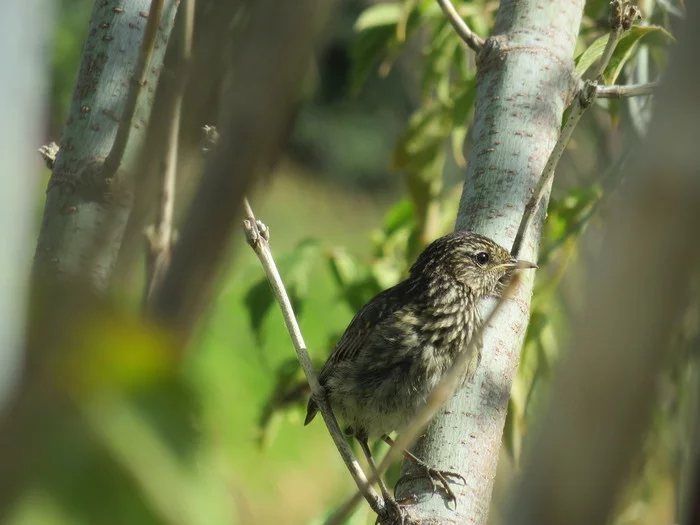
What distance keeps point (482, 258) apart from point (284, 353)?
1.14m

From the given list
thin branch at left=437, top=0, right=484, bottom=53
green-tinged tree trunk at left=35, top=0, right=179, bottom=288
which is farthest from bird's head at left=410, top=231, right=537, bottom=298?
green-tinged tree trunk at left=35, top=0, right=179, bottom=288

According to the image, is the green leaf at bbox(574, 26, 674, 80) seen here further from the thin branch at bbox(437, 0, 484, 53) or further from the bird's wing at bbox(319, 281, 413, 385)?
the bird's wing at bbox(319, 281, 413, 385)

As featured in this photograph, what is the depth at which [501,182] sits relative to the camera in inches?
111

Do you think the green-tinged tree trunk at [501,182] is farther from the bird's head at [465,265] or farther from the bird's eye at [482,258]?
the bird's eye at [482,258]

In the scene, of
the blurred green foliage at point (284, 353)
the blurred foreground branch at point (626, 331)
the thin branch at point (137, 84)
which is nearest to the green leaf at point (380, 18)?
the blurred green foliage at point (284, 353)

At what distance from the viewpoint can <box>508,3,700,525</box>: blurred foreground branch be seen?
0.92m

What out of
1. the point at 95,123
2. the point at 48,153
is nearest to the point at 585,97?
the point at 95,123

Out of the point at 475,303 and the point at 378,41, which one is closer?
the point at 475,303

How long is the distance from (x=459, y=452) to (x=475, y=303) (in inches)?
64.7

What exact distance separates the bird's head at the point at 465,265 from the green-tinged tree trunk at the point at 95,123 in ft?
4.53

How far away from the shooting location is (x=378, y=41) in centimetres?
464

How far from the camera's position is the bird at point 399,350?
11.5 ft

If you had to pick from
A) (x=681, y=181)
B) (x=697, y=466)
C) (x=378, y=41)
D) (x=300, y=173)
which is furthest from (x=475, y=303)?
(x=300, y=173)

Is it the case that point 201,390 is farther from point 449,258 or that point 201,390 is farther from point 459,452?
point 449,258
